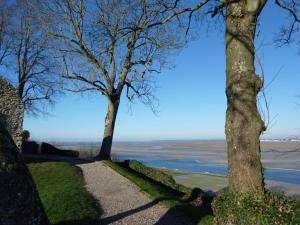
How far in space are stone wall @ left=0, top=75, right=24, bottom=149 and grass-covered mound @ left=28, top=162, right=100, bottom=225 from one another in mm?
3725

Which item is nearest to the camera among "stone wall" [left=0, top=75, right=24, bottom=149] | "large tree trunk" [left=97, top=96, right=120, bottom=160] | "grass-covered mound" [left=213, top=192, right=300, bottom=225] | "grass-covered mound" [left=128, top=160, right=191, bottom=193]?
"grass-covered mound" [left=213, top=192, right=300, bottom=225]

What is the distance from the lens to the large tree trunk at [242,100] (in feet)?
26.5

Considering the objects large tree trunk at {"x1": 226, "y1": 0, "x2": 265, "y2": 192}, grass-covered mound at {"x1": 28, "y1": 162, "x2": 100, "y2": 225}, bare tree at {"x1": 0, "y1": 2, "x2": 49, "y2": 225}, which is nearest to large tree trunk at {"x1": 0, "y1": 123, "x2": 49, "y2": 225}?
bare tree at {"x1": 0, "y1": 2, "x2": 49, "y2": 225}

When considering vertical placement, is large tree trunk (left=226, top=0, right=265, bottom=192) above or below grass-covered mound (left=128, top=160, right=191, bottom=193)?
above

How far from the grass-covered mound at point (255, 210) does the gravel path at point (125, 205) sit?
2818 mm

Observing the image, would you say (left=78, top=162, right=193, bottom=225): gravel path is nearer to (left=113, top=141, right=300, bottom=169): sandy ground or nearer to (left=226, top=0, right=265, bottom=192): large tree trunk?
(left=226, top=0, right=265, bottom=192): large tree trunk

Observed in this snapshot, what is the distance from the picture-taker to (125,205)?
1160 centimetres

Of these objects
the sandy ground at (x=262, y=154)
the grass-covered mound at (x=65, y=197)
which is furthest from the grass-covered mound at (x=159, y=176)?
the sandy ground at (x=262, y=154)

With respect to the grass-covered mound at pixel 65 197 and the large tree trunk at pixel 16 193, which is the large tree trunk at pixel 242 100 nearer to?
the grass-covered mound at pixel 65 197

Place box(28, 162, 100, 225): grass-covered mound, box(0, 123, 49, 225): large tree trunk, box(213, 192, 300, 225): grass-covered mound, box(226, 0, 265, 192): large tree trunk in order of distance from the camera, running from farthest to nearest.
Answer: box(28, 162, 100, 225): grass-covered mound < box(226, 0, 265, 192): large tree trunk < box(213, 192, 300, 225): grass-covered mound < box(0, 123, 49, 225): large tree trunk

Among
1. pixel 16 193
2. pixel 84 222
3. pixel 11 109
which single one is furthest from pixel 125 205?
pixel 11 109

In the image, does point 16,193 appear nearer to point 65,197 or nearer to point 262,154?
point 65,197

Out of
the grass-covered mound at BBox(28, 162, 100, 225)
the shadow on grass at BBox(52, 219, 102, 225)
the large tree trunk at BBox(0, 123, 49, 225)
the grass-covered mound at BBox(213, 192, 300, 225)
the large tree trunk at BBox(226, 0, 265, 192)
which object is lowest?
the shadow on grass at BBox(52, 219, 102, 225)

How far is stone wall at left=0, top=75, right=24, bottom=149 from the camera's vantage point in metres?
21.9
